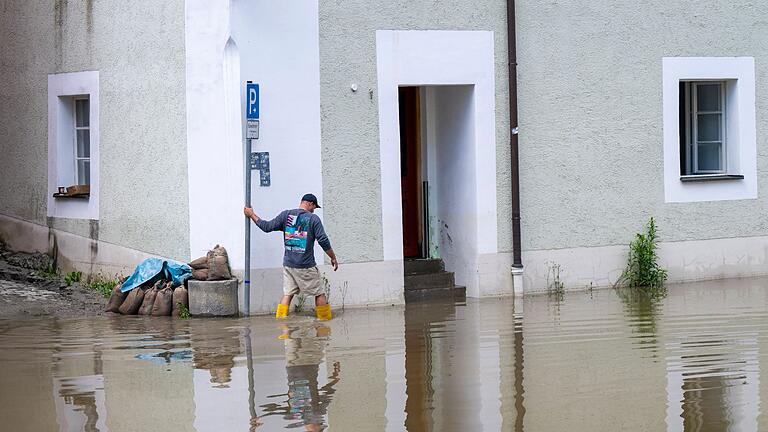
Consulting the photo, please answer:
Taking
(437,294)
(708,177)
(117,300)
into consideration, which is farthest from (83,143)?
(708,177)

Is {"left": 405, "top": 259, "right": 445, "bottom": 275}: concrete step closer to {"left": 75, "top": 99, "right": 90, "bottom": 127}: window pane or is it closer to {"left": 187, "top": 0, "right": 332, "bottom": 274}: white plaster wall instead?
{"left": 187, "top": 0, "right": 332, "bottom": 274}: white plaster wall

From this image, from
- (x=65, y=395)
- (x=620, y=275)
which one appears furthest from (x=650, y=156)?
(x=65, y=395)

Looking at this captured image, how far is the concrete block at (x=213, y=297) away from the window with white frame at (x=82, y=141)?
3.86 meters

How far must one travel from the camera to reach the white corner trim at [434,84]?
15.6 m

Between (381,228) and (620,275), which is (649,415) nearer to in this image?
(381,228)

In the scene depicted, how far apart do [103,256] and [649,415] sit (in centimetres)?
958

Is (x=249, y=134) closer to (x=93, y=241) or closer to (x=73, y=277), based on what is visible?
(x=93, y=241)

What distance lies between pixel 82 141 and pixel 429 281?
218 inches

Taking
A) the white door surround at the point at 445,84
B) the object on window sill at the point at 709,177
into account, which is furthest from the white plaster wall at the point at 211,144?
the object on window sill at the point at 709,177

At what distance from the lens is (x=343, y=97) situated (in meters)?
15.3

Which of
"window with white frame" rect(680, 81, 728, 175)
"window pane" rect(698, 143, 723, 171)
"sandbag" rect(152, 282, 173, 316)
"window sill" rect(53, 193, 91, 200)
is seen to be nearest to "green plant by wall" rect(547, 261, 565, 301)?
"window with white frame" rect(680, 81, 728, 175)

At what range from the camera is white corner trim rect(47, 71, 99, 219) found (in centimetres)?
1672

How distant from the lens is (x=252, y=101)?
14.3 meters

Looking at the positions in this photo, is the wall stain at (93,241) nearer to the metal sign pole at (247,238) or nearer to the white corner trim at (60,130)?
the white corner trim at (60,130)
